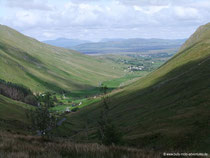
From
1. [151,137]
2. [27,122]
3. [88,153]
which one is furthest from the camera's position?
[27,122]

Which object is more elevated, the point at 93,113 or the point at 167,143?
the point at 93,113

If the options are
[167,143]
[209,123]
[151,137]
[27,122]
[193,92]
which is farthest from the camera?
[27,122]

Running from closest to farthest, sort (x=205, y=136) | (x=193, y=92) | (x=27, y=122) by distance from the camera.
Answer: (x=205, y=136)
(x=193, y=92)
(x=27, y=122)

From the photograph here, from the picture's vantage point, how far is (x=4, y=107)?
185m

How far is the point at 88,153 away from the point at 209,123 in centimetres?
3678

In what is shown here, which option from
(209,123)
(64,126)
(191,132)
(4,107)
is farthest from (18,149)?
(4,107)

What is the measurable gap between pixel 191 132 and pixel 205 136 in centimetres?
Result: 442

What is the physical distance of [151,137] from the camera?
159 ft

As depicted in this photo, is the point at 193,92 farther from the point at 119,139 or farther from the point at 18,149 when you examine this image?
the point at 18,149

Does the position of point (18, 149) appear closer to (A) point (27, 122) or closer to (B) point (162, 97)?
(B) point (162, 97)

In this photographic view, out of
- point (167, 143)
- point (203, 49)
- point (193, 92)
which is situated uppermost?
point (203, 49)

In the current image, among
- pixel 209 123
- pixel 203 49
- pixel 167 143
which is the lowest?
pixel 167 143

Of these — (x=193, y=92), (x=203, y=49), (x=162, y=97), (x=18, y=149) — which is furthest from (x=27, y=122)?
(x=18, y=149)

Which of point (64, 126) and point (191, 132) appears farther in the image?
point (64, 126)
